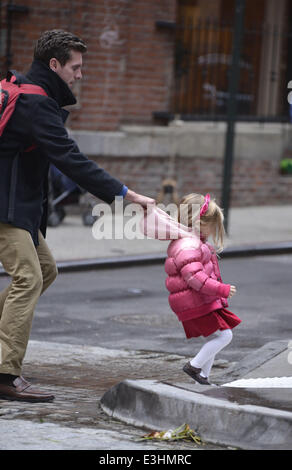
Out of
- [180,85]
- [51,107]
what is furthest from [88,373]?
[180,85]

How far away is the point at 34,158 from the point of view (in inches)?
226

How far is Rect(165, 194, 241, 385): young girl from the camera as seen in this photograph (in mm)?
5754

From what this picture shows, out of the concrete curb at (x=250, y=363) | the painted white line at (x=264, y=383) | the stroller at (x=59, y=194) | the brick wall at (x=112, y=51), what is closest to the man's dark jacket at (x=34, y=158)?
the painted white line at (x=264, y=383)

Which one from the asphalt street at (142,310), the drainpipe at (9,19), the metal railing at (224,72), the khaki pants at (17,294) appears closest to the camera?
the khaki pants at (17,294)

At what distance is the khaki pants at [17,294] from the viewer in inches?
225

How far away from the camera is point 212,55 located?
17219 mm

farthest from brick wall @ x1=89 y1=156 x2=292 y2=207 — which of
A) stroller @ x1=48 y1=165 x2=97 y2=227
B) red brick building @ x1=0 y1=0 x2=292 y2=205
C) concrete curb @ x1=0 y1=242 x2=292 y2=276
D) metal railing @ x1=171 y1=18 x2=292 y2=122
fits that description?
concrete curb @ x1=0 y1=242 x2=292 y2=276

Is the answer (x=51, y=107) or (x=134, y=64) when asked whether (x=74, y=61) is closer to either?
(x=51, y=107)

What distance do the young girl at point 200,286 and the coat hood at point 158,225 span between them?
0.11 meters

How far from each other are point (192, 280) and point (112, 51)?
1022 cm

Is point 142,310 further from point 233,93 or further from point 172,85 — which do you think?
point 172,85

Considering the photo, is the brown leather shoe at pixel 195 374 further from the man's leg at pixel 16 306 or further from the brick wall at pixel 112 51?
the brick wall at pixel 112 51

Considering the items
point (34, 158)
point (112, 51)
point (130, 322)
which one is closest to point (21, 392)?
point (34, 158)

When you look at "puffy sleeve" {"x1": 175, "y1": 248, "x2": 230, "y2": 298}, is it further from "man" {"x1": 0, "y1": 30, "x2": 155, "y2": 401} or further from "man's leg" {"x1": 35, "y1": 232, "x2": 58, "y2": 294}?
"man's leg" {"x1": 35, "y1": 232, "x2": 58, "y2": 294}
